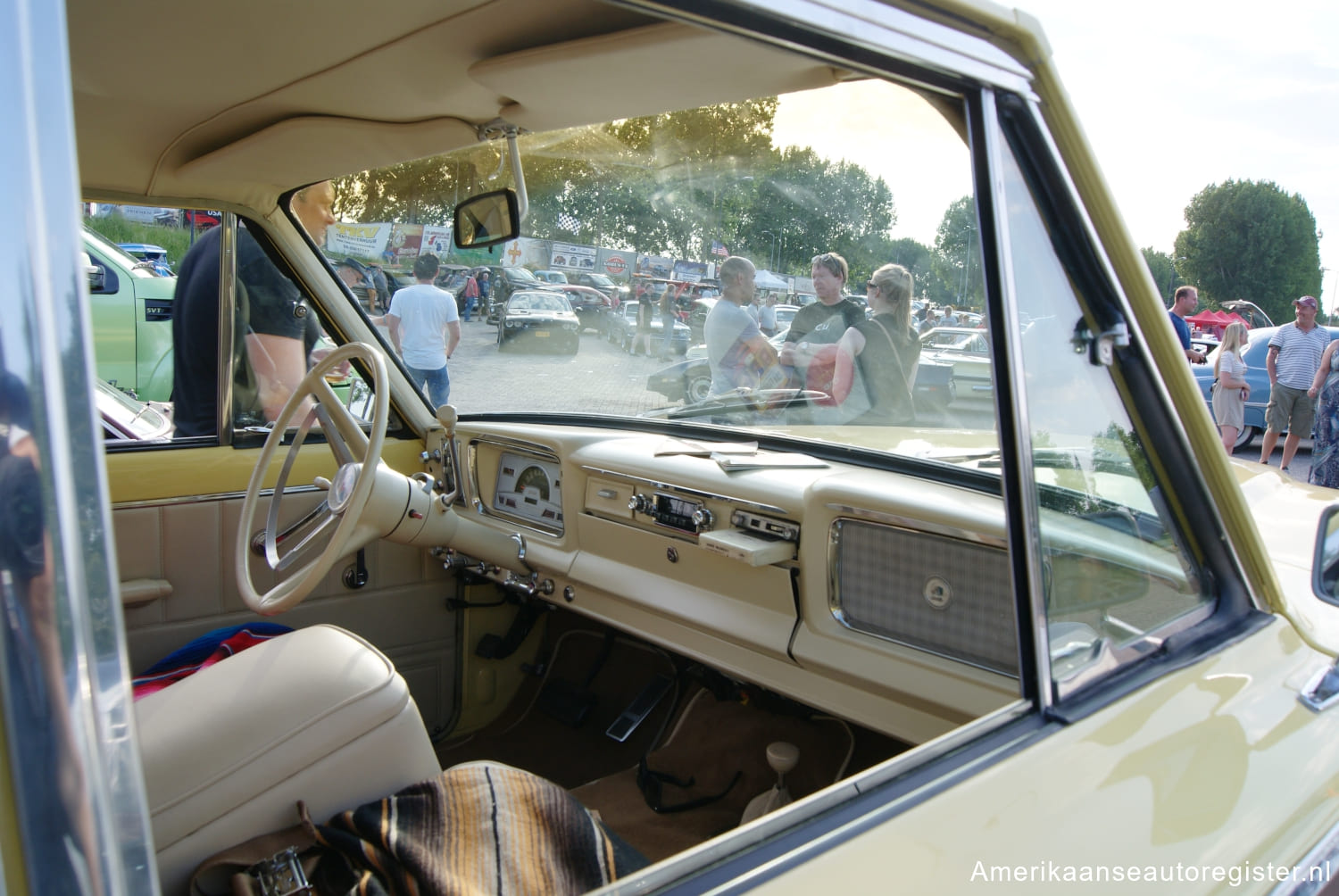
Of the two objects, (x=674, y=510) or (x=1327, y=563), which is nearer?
(x=1327, y=563)

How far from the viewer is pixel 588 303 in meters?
2.88

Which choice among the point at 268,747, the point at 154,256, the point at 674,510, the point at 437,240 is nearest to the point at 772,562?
the point at 674,510

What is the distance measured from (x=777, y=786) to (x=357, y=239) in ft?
6.89

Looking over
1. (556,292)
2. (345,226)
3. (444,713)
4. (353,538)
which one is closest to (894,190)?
(556,292)

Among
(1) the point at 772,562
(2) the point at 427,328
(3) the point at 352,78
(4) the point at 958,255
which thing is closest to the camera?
(4) the point at 958,255

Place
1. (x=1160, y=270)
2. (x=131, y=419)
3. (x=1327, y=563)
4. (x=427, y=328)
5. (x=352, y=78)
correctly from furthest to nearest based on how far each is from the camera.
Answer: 1. (x=1160, y=270)
2. (x=427, y=328)
3. (x=131, y=419)
4. (x=352, y=78)
5. (x=1327, y=563)

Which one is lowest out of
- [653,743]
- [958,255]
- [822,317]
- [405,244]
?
[653,743]

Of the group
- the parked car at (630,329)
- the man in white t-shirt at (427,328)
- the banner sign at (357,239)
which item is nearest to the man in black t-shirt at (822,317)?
the parked car at (630,329)

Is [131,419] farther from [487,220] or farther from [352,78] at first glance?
[352,78]

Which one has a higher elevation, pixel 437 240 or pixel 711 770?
pixel 437 240

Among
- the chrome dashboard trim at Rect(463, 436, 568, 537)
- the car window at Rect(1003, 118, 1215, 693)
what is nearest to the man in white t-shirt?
the chrome dashboard trim at Rect(463, 436, 568, 537)

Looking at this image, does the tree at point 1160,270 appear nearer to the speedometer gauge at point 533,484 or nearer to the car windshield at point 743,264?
the car windshield at point 743,264

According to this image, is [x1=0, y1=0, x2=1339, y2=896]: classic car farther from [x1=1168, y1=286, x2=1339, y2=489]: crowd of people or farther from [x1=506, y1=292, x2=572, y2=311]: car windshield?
[x1=1168, y1=286, x2=1339, y2=489]: crowd of people

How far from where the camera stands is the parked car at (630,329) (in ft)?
9.21
